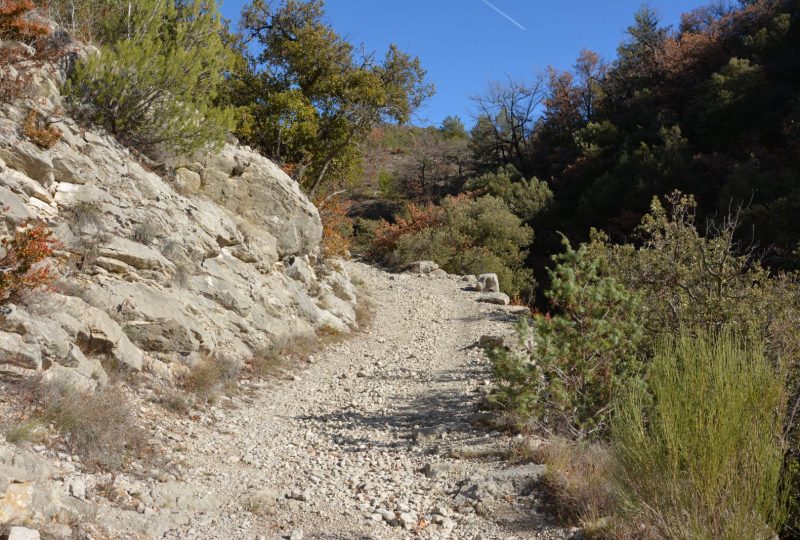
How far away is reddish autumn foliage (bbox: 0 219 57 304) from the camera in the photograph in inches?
201

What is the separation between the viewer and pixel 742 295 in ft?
20.4

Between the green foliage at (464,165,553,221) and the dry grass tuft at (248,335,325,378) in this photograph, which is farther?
the green foliage at (464,165,553,221)

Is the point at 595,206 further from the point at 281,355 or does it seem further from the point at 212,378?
the point at 212,378

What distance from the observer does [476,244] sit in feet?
69.7

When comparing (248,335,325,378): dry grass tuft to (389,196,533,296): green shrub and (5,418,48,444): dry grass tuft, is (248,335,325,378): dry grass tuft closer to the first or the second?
(5,418,48,444): dry grass tuft

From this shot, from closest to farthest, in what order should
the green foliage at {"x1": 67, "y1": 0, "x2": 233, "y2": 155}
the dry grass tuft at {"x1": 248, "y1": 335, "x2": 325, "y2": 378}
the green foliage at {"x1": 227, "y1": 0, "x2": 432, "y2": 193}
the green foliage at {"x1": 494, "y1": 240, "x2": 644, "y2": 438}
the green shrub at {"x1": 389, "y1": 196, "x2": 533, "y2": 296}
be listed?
the green foliage at {"x1": 494, "y1": 240, "x2": 644, "y2": 438} → the dry grass tuft at {"x1": 248, "y1": 335, "x2": 325, "y2": 378} → the green foliage at {"x1": 67, "y1": 0, "x2": 233, "y2": 155} → the green foliage at {"x1": 227, "y1": 0, "x2": 432, "y2": 193} → the green shrub at {"x1": 389, "y1": 196, "x2": 533, "y2": 296}

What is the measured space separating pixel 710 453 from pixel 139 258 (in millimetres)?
6704

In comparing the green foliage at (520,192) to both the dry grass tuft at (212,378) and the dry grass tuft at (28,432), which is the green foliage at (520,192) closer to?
the dry grass tuft at (212,378)

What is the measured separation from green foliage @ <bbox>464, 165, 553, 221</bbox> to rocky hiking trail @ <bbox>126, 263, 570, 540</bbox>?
16172mm

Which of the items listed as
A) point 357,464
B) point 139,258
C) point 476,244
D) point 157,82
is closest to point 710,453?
point 357,464

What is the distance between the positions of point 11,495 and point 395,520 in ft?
8.00

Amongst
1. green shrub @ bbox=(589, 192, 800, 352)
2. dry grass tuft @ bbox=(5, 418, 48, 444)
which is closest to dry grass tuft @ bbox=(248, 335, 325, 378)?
dry grass tuft @ bbox=(5, 418, 48, 444)

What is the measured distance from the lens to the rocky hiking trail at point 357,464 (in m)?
4.22

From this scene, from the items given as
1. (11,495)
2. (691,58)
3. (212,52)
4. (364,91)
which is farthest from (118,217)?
(691,58)
